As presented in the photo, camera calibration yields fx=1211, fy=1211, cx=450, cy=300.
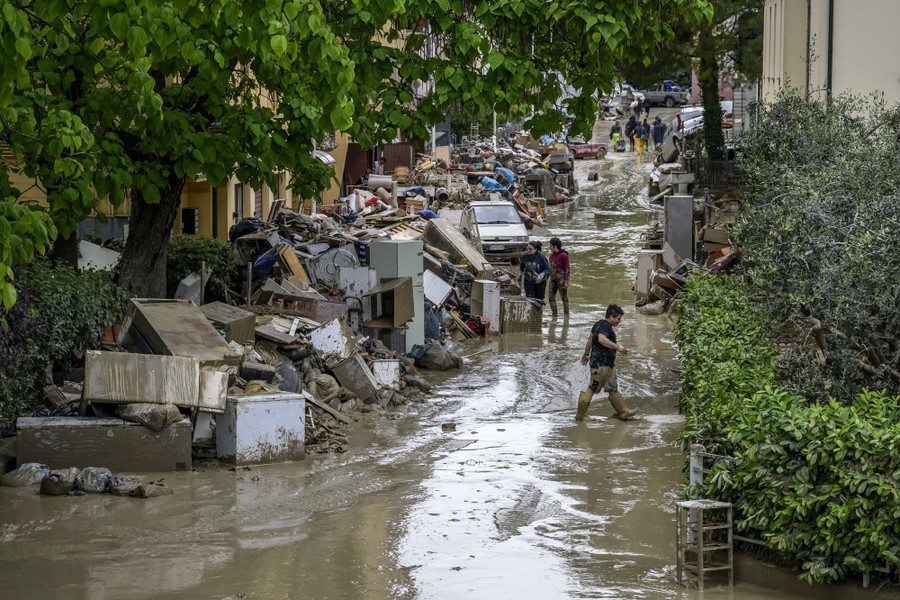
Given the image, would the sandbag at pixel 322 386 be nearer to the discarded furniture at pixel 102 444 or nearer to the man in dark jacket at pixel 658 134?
the discarded furniture at pixel 102 444

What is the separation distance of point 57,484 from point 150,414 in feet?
3.72

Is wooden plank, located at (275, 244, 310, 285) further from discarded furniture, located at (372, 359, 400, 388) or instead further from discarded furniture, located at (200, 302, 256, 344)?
discarded furniture, located at (200, 302, 256, 344)

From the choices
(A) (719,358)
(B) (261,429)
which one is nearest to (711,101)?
(A) (719,358)

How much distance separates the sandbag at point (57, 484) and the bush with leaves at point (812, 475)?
5.61 metres

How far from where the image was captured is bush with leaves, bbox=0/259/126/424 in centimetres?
1214

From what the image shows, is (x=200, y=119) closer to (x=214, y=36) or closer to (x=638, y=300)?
(x=214, y=36)

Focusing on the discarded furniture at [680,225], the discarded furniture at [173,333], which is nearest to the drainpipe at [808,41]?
the discarded furniture at [680,225]

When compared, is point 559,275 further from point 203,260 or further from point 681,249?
point 203,260

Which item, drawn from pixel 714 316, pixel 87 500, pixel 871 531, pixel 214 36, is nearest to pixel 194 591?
pixel 87 500

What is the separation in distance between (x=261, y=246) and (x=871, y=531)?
46.3ft

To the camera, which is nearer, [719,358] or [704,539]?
[704,539]

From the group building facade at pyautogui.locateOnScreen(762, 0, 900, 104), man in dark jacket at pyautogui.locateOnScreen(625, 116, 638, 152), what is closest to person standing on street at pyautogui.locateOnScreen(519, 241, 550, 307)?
building facade at pyautogui.locateOnScreen(762, 0, 900, 104)

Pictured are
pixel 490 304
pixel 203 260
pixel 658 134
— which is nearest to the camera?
pixel 203 260

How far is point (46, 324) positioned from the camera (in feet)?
41.5
